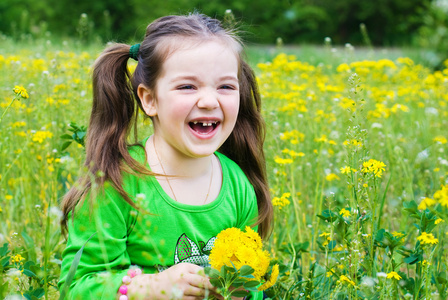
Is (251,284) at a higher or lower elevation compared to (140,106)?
lower

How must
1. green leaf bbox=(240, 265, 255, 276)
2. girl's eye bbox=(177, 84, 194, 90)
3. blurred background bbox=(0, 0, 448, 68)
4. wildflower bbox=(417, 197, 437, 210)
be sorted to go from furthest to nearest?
blurred background bbox=(0, 0, 448, 68), girl's eye bbox=(177, 84, 194, 90), green leaf bbox=(240, 265, 255, 276), wildflower bbox=(417, 197, 437, 210)

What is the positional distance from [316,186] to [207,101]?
113 centimetres

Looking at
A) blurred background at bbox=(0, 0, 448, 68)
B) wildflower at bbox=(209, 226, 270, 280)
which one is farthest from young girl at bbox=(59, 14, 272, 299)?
blurred background at bbox=(0, 0, 448, 68)

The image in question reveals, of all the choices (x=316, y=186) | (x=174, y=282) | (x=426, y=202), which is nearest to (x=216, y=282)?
(x=174, y=282)

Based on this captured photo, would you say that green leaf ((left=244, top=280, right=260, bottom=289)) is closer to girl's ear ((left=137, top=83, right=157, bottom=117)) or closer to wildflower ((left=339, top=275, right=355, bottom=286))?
wildflower ((left=339, top=275, right=355, bottom=286))

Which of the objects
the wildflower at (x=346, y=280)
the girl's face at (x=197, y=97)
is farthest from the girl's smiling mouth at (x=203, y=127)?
the wildflower at (x=346, y=280)

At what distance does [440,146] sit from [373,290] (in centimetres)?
181

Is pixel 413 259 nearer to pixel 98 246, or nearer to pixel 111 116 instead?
pixel 98 246

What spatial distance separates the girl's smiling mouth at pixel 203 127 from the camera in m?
1.65

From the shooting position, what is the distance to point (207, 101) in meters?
1.59

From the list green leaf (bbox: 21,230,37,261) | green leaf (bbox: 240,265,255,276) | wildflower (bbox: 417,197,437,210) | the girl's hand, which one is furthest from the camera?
green leaf (bbox: 21,230,37,261)

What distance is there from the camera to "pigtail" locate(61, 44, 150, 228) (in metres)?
1.70

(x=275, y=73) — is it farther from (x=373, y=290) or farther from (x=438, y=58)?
(x=438, y=58)

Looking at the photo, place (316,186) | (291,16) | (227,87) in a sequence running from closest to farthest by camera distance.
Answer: (227,87) → (316,186) → (291,16)
